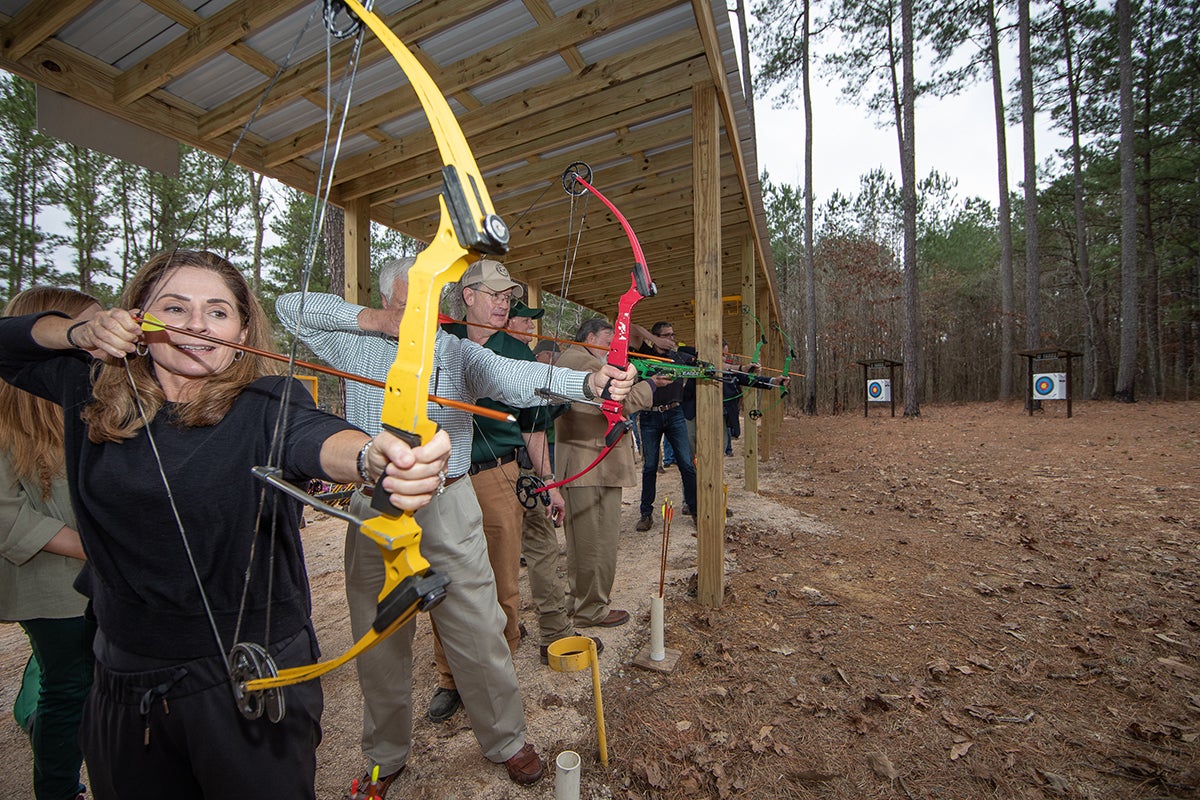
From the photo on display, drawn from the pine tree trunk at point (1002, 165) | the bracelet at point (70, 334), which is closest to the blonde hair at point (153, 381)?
the bracelet at point (70, 334)

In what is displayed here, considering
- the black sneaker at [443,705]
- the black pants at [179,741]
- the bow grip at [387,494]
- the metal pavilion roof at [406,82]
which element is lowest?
the black sneaker at [443,705]

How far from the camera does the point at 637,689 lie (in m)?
2.43

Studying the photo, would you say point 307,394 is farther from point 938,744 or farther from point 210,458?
point 938,744

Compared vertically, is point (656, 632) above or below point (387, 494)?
below

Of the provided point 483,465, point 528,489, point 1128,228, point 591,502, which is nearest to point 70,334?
point 483,465

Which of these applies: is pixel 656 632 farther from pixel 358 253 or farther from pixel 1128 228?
pixel 1128 228

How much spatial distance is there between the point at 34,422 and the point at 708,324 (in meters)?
2.82

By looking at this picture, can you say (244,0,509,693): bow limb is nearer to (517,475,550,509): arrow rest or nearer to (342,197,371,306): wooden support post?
(517,475,550,509): arrow rest

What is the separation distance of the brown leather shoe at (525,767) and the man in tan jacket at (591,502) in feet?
3.74

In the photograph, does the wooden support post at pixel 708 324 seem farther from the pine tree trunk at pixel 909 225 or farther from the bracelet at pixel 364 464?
the pine tree trunk at pixel 909 225

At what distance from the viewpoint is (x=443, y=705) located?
Answer: 2.28 metres

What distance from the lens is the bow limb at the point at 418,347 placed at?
914 millimetres

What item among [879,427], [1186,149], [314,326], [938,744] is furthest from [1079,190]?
[314,326]

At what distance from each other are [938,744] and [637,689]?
118 cm
